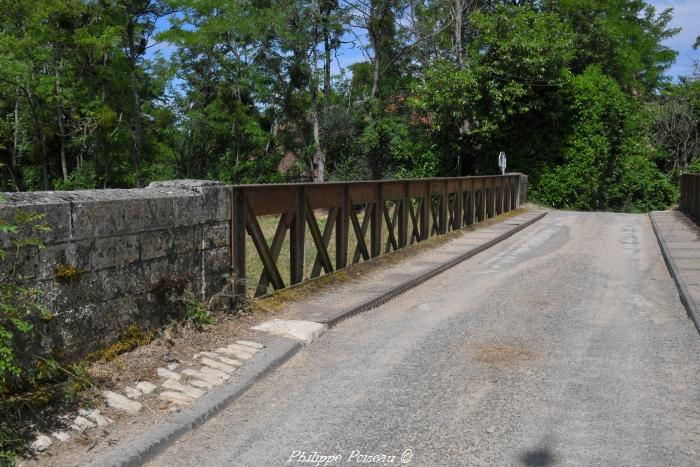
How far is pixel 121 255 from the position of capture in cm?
548

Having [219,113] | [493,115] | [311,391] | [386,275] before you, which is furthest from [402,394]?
[219,113]

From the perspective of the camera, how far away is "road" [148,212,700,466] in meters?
4.27

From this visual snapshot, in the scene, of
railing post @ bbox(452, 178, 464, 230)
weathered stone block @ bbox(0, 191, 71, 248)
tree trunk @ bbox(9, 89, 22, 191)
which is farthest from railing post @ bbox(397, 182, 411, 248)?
tree trunk @ bbox(9, 89, 22, 191)

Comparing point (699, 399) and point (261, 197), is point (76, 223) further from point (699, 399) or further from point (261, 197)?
point (699, 399)

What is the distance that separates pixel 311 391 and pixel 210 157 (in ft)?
114

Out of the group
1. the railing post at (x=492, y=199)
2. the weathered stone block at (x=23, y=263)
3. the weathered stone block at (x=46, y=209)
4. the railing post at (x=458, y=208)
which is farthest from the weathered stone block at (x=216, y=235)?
the railing post at (x=492, y=199)

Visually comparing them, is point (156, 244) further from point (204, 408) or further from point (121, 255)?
point (204, 408)

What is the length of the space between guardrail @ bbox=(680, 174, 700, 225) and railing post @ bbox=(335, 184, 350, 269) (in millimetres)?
12791

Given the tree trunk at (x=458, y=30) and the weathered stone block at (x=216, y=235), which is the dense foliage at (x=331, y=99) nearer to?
the tree trunk at (x=458, y=30)

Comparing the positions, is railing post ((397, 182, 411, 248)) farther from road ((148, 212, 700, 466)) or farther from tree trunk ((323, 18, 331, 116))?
→ tree trunk ((323, 18, 331, 116))

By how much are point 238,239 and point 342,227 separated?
117 inches

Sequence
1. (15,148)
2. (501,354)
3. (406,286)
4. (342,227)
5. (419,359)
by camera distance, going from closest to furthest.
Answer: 1. (419,359)
2. (501,354)
3. (406,286)
4. (342,227)
5. (15,148)

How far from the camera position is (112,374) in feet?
16.6

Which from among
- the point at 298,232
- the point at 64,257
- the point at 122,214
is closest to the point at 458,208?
the point at 298,232
